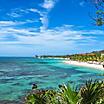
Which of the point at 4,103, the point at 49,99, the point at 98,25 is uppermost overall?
the point at 98,25

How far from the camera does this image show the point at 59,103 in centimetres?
887

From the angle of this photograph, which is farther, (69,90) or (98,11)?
(98,11)

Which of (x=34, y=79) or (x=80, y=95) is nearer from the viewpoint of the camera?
(x=80, y=95)

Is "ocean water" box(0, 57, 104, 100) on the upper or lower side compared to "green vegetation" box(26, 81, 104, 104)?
lower

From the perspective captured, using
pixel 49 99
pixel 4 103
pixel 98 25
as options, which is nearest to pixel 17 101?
pixel 4 103

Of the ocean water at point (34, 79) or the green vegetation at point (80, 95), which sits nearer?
the green vegetation at point (80, 95)

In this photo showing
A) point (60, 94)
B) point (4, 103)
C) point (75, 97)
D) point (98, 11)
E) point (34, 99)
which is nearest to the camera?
point (75, 97)

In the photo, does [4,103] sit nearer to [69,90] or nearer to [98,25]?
[98,25]

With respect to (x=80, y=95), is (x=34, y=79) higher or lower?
lower

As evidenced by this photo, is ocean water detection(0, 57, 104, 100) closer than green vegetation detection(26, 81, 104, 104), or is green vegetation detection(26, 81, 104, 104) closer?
green vegetation detection(26, 81, 104, 104)

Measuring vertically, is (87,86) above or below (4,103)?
above

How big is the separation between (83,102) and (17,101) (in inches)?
812

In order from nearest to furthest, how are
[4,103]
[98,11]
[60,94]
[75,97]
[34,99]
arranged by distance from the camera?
[75,97]
[60,94]
[34,99]
[98,11]
[4,103]

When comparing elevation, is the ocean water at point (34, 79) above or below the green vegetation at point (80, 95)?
below
